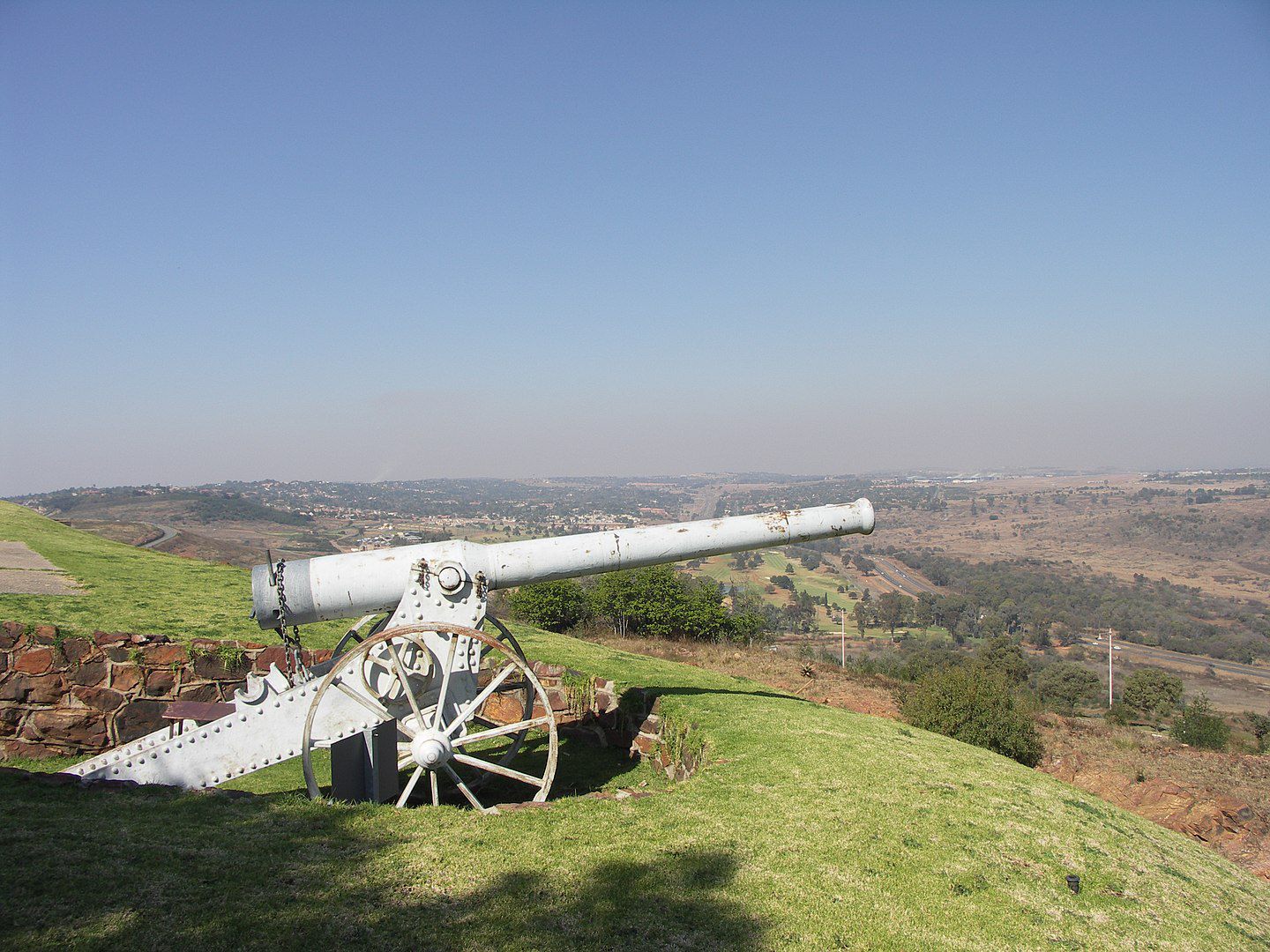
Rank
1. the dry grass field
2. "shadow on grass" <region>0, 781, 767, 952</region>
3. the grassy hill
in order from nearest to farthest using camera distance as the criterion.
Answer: "shadow on grass" <region>0, 781, 767, 952</region>
the grassy hill
the dry grass field

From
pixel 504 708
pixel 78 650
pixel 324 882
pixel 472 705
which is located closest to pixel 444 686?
pixel 472 705

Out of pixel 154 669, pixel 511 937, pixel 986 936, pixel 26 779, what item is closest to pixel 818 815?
pixel 986 936

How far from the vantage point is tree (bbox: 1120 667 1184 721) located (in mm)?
31172

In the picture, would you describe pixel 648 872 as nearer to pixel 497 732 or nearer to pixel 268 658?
pixel 497 732

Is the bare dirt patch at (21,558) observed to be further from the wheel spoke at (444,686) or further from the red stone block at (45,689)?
the wheel spoke at (444,686)

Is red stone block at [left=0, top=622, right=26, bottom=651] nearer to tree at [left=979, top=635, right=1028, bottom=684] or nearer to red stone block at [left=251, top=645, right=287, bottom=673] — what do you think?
red stone block at [left=251, top=645, right=287, bottom=673]

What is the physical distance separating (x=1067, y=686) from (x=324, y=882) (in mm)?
46937

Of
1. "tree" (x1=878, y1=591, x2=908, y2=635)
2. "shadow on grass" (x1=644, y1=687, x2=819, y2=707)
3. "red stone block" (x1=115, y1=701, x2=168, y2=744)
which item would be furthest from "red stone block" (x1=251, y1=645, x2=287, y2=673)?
"tree" (x1=878, y1=591, x2=908, y2=635)

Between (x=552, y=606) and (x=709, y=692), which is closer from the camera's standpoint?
(x=709, y=692)

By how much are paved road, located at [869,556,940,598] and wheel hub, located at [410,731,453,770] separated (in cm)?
9398

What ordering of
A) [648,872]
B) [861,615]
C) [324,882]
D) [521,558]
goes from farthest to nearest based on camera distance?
[861,615], [521,558], [648,872], [324,882]

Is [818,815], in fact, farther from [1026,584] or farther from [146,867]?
[1026,584]

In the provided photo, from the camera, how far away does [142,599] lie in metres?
11.7

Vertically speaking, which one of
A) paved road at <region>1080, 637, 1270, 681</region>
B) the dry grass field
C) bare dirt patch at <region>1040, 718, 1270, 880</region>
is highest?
bare dirt patch at <region>1040, 718, 1270, 880</region>
